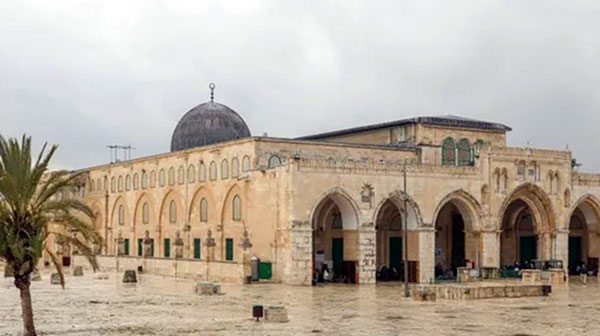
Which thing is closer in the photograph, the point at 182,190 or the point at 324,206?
the point at 324,206

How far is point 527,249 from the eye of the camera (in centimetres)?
5512

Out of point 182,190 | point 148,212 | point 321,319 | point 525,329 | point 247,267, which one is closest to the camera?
point 525,329

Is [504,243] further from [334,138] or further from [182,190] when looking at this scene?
[182,190]

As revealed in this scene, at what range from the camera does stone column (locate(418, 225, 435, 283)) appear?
148 feet

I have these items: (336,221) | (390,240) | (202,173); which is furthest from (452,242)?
(202,173)

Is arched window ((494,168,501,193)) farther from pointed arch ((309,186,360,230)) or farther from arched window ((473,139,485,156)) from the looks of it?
pointed arch ((309,186,360,230))

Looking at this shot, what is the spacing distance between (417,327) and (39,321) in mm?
10686

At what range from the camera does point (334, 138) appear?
55.2 metres

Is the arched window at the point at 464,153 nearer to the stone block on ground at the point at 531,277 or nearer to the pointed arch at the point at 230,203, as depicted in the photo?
the stone block on ground at the point at 531,277

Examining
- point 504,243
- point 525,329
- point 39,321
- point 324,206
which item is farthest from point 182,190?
point 525,329

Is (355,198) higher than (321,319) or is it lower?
higher

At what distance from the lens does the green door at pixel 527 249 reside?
54.8 meters

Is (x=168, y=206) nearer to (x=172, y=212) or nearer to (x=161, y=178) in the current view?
(x=172, y=212)

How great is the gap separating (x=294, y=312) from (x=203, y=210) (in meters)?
22.9
